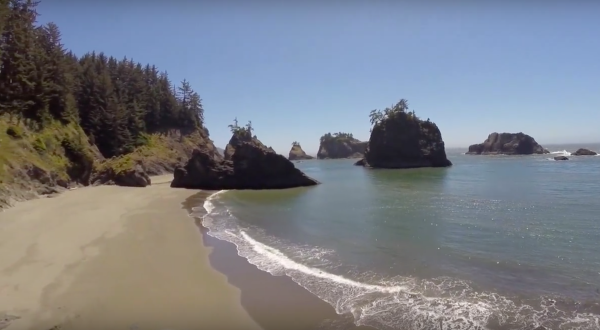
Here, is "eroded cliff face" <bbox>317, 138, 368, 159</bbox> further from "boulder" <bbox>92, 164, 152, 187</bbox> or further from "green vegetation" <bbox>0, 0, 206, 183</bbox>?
"boulder" <bbox>92, 164, 152, 187</bbox>

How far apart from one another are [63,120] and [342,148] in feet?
476

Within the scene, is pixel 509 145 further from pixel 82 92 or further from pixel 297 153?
pixel 82 92

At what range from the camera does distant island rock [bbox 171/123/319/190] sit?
49688 millimetres

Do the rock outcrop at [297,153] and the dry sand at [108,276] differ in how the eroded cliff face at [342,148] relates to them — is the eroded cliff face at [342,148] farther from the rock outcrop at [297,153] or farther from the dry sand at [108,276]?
the dry sand at [108,276]

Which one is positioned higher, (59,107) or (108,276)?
(59,107)

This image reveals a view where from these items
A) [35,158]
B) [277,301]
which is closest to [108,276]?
[277,301]

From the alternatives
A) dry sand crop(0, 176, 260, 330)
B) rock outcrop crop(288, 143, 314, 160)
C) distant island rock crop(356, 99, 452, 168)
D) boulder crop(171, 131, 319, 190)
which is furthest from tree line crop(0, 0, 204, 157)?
rock outcrop crop(288, 143, 314, 160)

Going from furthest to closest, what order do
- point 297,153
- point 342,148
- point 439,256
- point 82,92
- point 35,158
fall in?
point 297,153
point 342,148
point 82,92
point 35,158
point 439,256

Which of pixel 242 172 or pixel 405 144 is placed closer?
pixel 242 172

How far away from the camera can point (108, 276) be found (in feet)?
44.7

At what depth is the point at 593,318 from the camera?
10266 mm

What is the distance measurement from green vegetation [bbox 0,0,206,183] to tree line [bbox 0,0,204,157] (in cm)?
10

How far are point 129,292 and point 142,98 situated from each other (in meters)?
73.8

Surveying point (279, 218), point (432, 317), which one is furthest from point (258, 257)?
point (279, 218)
